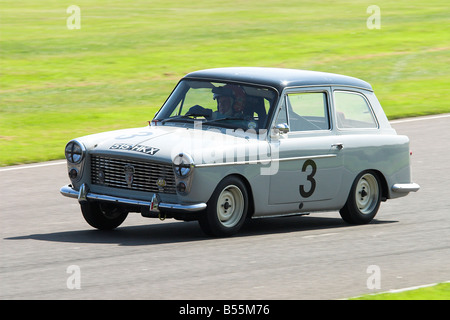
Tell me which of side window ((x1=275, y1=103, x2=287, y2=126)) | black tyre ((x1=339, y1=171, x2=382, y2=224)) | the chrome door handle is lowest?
black tyre ((x1=339, y1=171, x2=382, y2=224))

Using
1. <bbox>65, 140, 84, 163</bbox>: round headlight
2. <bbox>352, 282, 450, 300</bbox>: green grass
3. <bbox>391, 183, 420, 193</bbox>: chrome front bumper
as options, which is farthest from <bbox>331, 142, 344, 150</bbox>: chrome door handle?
<bbox>352, 282, 450, 300</bbox>: green grass

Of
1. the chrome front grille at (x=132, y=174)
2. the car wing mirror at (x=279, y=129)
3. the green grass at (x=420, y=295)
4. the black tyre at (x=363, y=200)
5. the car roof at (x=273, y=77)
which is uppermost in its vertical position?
the car roof at (x=273, y=77)

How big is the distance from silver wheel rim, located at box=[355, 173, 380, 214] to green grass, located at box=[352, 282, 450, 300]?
331 cm

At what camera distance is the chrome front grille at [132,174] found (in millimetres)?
9234

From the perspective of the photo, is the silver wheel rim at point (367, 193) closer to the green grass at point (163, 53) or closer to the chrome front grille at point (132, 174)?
the chrome front grille at point (132, 174)

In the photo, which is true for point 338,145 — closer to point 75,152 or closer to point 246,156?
point 246,156

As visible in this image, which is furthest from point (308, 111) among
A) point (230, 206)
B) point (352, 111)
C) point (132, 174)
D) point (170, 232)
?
point (132, 174)

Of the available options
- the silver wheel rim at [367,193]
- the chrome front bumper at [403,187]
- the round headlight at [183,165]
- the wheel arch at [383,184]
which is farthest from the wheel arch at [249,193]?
the chrome front bumper at [403,187]

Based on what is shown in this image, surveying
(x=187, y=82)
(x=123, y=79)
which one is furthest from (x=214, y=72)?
(x=123, y=79)

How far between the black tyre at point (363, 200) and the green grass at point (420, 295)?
3.19 metres

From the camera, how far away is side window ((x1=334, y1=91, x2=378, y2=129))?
10.9m

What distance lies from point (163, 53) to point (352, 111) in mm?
17160

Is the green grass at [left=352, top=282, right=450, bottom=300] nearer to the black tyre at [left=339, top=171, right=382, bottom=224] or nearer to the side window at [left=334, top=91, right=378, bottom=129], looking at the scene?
the black tyre at [left=339, top=171, right=382, bottom=224]

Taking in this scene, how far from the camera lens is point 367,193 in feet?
36.2
